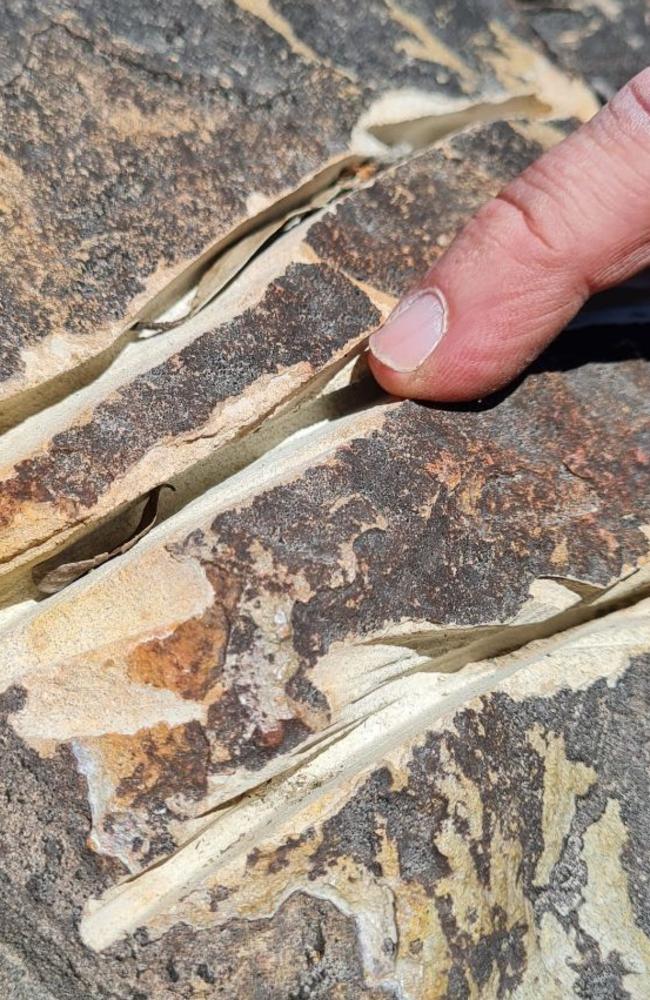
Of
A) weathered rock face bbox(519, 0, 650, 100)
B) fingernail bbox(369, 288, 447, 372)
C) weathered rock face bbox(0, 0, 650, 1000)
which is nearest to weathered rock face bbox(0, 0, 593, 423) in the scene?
weathered rock face bbox(0, 0, 650, 1000)

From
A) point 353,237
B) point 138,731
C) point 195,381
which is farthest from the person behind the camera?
point 353,237

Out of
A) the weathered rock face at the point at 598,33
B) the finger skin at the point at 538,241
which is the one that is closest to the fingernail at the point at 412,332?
the finger skin at the point at 538,241

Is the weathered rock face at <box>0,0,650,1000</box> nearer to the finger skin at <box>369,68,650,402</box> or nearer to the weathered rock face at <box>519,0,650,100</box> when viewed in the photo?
the finger skin at <box>369,68,650,402</box>

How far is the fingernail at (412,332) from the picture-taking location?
1205 mm

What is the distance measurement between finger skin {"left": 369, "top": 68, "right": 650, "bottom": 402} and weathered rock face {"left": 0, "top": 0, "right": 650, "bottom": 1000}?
56 mm

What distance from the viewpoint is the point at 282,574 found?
1081 millimetres

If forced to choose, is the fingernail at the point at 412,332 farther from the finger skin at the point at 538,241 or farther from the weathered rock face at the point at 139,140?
the weathered rock face at the point at 139,140

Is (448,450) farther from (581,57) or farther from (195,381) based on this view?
(581,57)

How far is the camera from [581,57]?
66.7 inches

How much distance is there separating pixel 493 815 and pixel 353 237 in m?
0.78

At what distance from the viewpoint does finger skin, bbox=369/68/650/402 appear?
126 cm

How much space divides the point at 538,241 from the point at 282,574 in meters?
0.59

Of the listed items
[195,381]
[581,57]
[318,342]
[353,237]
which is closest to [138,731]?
[195,381]

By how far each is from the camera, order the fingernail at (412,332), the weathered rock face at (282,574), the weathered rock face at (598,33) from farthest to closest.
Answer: the weathered rock face at (598,33) → the fingernail at (412,332) → the weathered rock face at (282,574)
